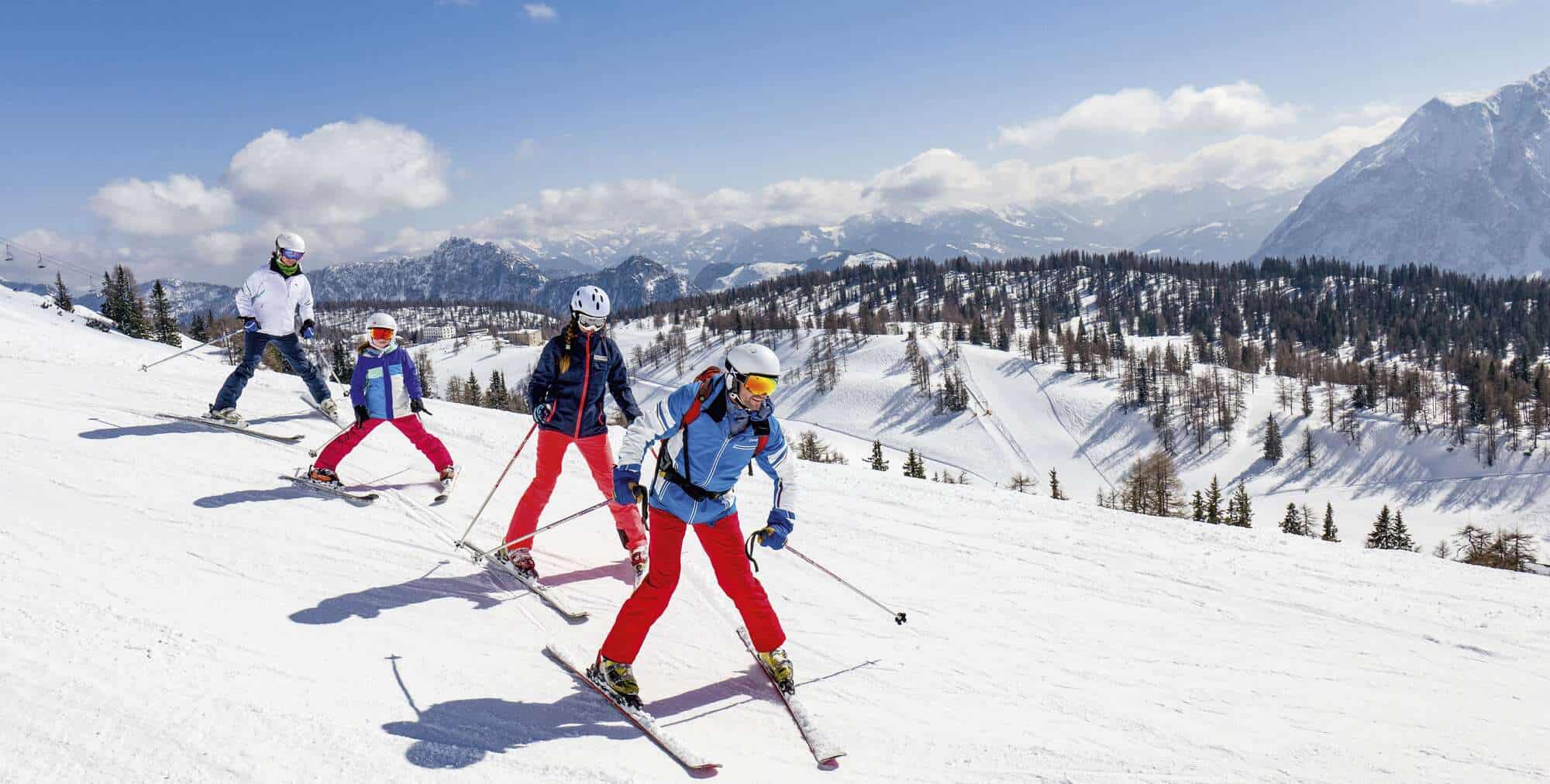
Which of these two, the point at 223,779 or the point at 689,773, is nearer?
the point at 223,779

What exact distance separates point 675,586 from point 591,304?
132 inches

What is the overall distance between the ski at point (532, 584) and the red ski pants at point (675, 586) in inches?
51.0

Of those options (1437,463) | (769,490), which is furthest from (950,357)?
(769,490)

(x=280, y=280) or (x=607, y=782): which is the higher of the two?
(x=280, y=280)

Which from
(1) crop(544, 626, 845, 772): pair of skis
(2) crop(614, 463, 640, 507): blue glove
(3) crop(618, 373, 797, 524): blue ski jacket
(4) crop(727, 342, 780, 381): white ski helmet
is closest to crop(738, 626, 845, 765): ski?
(1) crop(544, 626, 845, 772): pair of skis

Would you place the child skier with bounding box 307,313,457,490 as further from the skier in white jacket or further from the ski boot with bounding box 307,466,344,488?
the skier in white jacket

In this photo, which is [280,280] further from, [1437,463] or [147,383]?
[1437,463]

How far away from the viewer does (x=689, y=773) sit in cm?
488

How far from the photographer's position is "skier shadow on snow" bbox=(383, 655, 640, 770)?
4777mm

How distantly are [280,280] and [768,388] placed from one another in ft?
30.1

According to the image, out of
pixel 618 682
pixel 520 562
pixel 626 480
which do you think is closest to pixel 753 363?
pixel 626 480

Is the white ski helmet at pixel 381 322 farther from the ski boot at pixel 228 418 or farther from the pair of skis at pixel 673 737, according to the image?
the pair of skis at pixel 673 737

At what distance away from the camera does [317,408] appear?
1355cm

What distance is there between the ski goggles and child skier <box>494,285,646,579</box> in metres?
2.45
